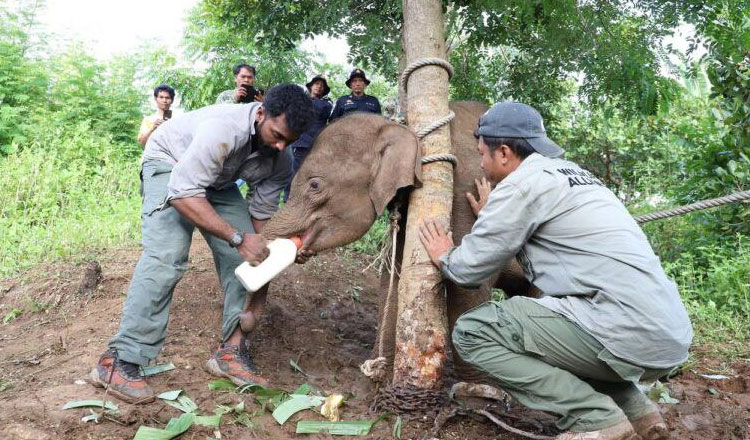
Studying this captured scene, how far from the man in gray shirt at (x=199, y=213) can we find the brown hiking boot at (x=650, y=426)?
2287 millimetres

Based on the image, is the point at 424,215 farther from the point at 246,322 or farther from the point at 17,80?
the point at 17,80

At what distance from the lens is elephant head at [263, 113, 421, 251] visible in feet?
14.0

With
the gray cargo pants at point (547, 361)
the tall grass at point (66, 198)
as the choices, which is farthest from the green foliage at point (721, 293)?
the tall grass at point (66, 198)

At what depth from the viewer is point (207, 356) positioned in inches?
176

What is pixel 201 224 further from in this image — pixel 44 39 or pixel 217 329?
pixel 44 39

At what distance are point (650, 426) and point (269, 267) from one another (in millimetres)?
2302

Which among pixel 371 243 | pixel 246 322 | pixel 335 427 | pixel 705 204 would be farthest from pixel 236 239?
pixel 371 243

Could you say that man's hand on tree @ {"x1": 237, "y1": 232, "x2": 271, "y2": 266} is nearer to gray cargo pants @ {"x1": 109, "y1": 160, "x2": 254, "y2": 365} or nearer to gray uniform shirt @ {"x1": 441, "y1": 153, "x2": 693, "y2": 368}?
gray cargo pants @ {"x1": 109, "y1": 160, "x2": 254, "y2": 365}

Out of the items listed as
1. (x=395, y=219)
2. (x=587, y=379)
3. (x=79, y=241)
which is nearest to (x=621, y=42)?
(x=395, y=219)

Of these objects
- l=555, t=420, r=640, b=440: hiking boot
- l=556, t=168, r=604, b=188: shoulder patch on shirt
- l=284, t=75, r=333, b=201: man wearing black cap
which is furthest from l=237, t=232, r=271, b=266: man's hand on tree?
l=284, t=75, r=333, b=201: man wearing black cap

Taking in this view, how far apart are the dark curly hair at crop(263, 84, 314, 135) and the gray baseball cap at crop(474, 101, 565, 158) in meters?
1.14

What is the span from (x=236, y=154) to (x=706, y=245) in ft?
19.9

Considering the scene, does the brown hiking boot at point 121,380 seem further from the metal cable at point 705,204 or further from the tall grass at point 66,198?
the tall grass at point 66,198

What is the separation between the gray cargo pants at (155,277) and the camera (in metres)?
3.76
